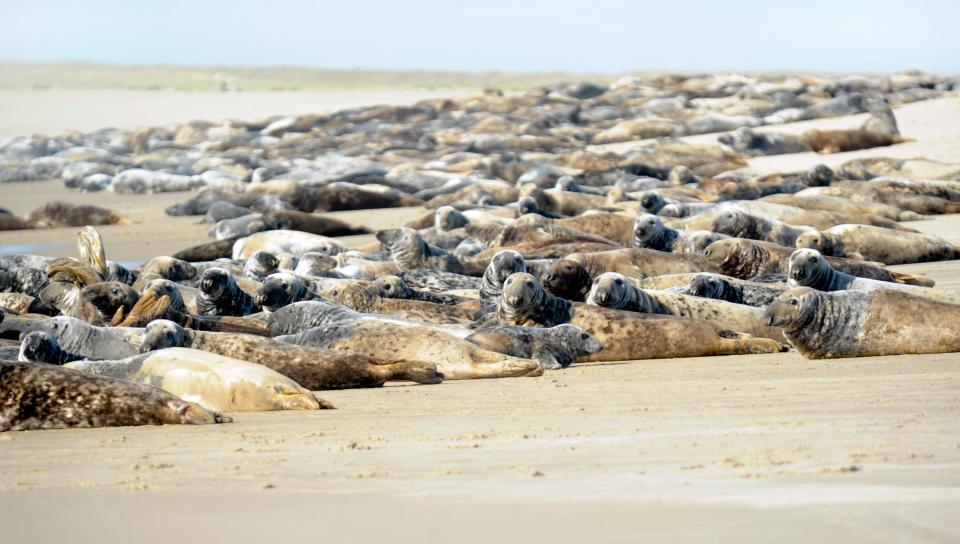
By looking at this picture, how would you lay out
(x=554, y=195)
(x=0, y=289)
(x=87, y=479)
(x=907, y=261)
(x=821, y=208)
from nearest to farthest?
(x=87, y=479), (x=0, y=289), (x=907, y=261), (x=821, y=208), (x=554, y=195)

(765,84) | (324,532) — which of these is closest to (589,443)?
(324,532)

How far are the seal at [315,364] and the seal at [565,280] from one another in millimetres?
2136

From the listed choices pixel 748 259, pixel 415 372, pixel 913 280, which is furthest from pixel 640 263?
pixel 415 372

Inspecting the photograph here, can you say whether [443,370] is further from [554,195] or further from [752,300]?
[554,195]

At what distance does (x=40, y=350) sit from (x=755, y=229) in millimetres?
6835

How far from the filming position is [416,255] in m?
9.98

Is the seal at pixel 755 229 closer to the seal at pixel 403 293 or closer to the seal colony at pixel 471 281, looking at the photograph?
the seal colony at pixel 471 281

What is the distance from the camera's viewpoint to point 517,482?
324 cm

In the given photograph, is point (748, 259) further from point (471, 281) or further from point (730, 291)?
point (471, 281)

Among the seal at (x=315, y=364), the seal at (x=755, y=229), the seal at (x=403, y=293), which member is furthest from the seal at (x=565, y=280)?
the seal at (x=755, y=229)

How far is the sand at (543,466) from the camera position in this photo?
2.77 m

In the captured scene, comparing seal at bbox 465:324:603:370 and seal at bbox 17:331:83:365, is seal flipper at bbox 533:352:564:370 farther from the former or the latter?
seal at bbox 17:331:83:365

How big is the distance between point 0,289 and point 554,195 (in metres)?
7.20

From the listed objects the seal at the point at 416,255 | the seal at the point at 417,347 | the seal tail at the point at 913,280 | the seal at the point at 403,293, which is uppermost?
the seal at the point at 417,347
